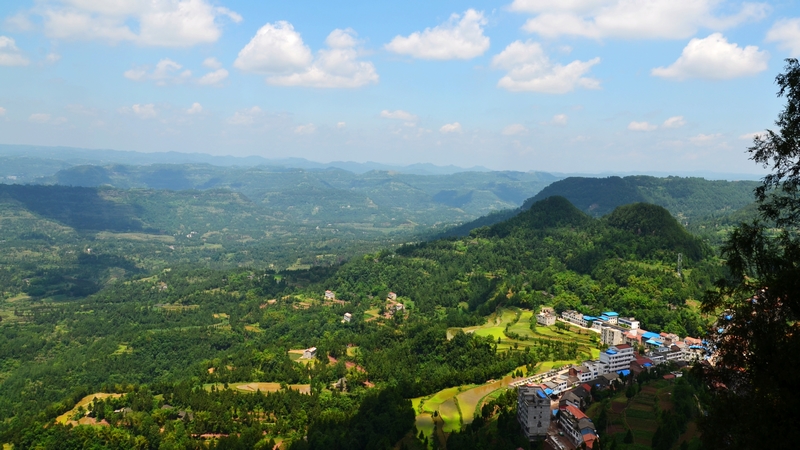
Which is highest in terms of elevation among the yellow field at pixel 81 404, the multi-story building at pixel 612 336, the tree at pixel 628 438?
the tree at pixel 628 438

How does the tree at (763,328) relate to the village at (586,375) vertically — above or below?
above

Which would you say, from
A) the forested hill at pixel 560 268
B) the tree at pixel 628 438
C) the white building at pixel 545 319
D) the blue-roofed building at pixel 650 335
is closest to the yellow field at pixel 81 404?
the tree at pixel 628 438

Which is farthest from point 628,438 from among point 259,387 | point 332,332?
point 332,332

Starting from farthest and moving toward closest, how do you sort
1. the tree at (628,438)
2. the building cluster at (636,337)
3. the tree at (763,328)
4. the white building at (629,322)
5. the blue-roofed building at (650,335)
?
the white building at (629,322) → the blue-roofed building at (650,335) → the building cluster at (636,337) → the tree at (628,438) → the tree at (763,328)

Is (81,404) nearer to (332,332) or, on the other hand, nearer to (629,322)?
(332,332)

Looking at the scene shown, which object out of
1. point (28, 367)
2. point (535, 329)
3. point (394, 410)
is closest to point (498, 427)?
point (394, 410)

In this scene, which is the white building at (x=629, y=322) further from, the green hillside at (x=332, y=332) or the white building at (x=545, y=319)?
the white building at (x=545, y=319)
